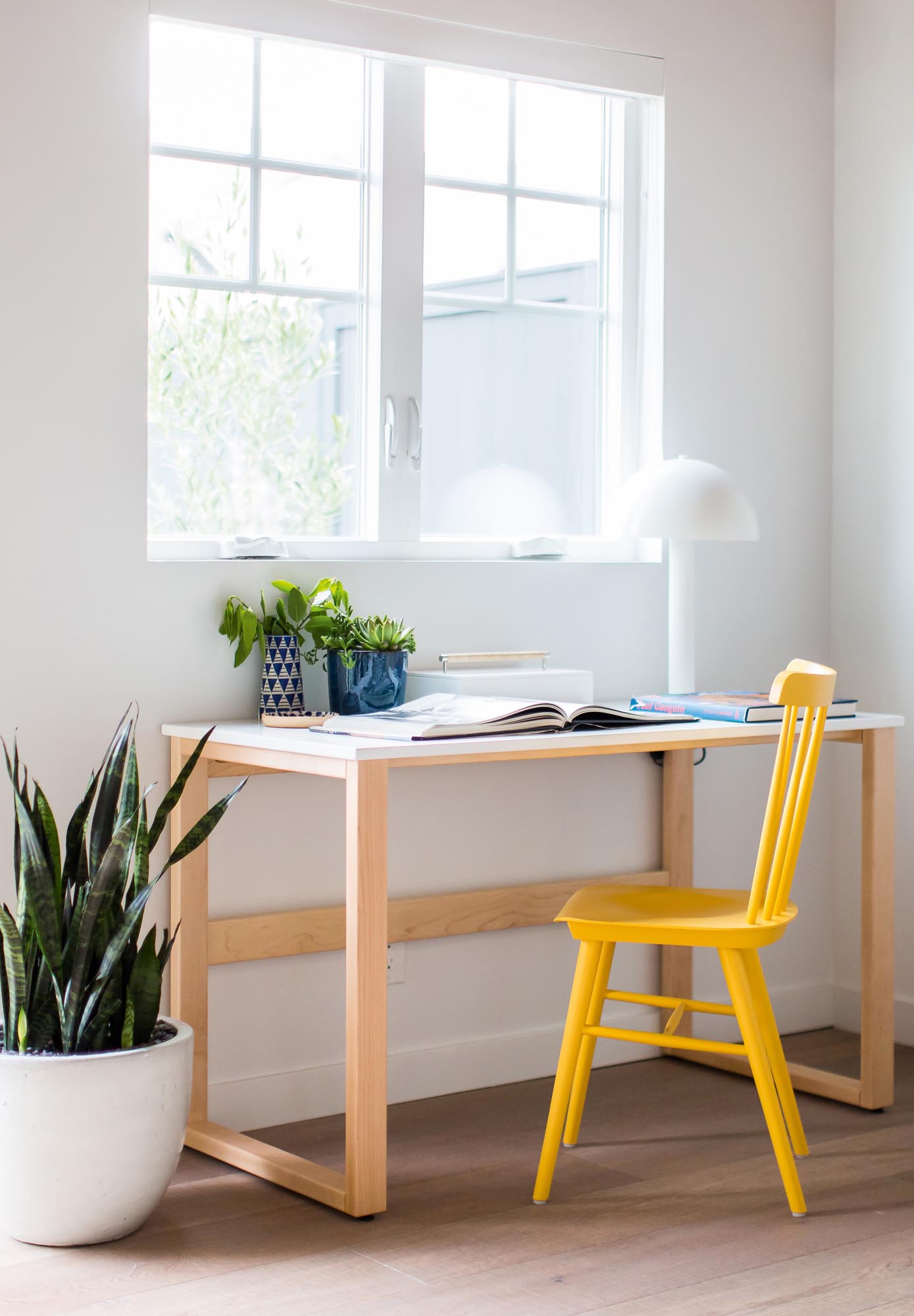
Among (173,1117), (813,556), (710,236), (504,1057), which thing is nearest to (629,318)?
(710,236)

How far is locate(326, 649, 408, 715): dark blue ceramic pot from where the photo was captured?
2.72 meters

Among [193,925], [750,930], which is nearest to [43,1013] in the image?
[193,925]

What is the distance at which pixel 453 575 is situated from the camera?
10.0 ft

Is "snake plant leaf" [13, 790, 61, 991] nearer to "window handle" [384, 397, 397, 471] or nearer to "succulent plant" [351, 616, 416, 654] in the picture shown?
"succulent plant" [351, 616, 416, 654]

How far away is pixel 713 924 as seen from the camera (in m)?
2.41

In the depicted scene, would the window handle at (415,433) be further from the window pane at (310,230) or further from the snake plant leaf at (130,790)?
the snake plant leaf at (130,790)

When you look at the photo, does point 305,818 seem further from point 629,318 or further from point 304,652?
point 629,318

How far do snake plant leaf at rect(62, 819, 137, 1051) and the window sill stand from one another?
689mm

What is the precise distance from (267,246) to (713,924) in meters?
1.51

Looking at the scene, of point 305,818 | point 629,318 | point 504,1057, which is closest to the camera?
point 305,818

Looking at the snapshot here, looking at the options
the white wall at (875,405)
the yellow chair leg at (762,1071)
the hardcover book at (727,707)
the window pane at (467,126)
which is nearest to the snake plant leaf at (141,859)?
the yellow chair leg at (762,1071)

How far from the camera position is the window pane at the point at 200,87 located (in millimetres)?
2811

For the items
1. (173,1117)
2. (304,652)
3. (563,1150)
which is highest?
(304,652)

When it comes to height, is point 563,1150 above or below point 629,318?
below
